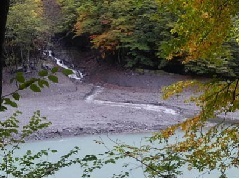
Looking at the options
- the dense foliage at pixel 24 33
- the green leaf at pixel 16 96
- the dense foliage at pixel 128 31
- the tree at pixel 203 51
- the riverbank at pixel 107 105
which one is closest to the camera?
the green leaf at pixel 16 96

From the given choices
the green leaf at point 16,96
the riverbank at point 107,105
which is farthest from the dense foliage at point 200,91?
the riverbank at point 107,105

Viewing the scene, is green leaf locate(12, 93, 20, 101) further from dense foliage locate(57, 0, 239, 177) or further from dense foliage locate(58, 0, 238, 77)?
dense foliage locate(58, 0, 238, 77)

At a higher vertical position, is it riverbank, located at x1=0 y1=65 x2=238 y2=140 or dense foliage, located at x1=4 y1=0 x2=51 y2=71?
dense foliage, located at x1=4 y1=0 x2=51 y2=71

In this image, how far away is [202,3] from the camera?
90.4 inches

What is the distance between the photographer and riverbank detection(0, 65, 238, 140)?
1025cm

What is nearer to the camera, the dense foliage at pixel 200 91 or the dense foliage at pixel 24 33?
the dense foliage at pixel 200 91

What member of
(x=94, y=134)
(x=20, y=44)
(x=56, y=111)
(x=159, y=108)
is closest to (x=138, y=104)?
(x=159, y=108)

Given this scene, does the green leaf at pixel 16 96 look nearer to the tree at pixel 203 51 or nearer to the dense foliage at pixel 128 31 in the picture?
the tree at pixel 203 51

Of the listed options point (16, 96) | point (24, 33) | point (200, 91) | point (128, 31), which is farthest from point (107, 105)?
point (16, 96)

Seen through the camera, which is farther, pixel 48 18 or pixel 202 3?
pixel 48 18

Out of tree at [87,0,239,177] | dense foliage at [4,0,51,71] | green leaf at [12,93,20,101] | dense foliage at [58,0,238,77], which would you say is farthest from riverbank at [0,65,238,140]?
green leaf at [12,93,20,101]

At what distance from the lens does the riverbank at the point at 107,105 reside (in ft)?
33.6

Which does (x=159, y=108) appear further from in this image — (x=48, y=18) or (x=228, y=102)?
(x=228, y=102)

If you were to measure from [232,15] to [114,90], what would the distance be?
1281 centimetres
